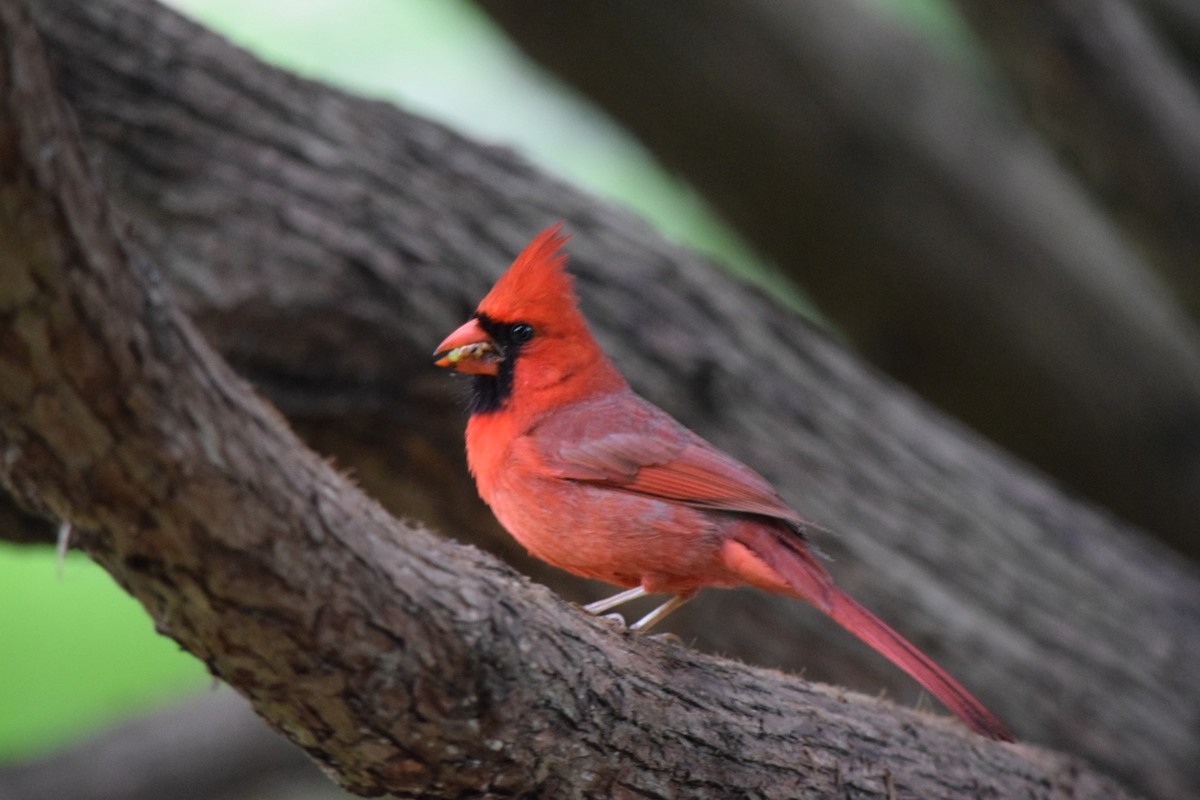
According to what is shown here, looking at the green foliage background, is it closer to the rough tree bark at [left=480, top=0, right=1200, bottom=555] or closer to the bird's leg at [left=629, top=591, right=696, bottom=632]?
the rough tree bark at [left=480, top=0, right=1200, bottom=555]

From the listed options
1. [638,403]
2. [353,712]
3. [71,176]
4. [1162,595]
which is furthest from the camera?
[1162,595]

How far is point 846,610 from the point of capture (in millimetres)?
2346

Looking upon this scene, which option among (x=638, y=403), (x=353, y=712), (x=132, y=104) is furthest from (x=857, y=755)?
(x=132, y=104)

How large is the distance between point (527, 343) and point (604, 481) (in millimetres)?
364

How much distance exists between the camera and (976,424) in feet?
17.2

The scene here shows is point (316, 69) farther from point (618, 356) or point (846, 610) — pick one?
point (846, 610)

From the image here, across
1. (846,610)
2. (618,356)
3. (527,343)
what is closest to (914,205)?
(618,356)

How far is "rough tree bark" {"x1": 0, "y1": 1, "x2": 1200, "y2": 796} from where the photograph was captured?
3098 millimetres

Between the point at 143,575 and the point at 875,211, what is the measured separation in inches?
150

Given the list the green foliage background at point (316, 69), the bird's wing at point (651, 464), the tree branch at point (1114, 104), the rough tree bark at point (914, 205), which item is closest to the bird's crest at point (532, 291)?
the bird's wing at point (651, 464)

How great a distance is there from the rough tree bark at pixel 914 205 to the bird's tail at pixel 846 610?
2.60 meters

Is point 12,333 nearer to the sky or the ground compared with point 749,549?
nearer to the sky

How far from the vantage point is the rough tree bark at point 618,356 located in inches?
122

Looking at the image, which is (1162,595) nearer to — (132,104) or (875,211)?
(875,211)
